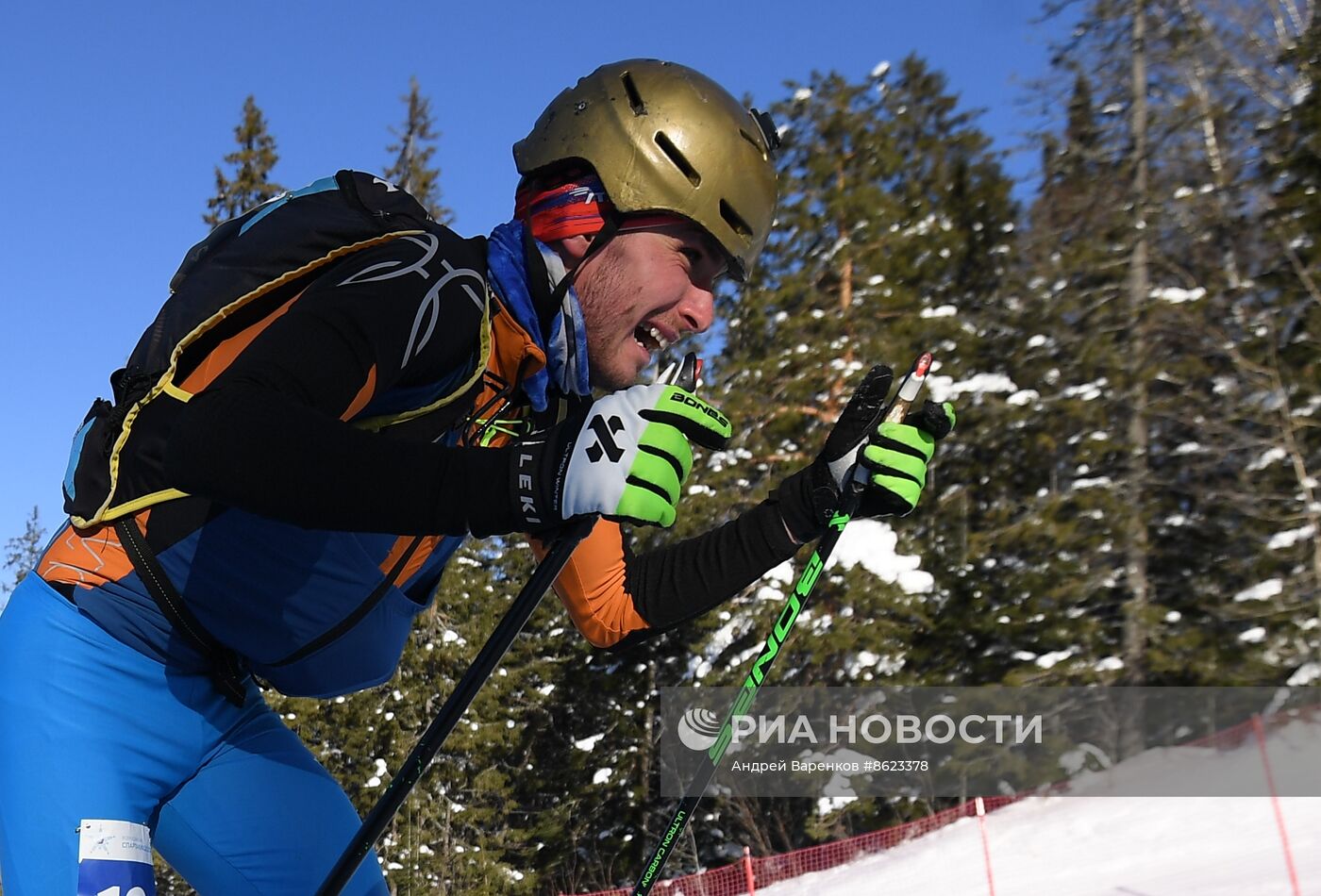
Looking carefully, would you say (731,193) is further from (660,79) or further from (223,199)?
(223,199)

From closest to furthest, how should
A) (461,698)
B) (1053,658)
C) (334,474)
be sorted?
(334,474), (461,698), (1053,658)


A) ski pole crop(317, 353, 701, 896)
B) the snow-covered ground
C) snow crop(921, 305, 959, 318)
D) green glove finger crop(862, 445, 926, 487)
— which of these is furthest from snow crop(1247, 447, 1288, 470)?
ski pole crop(317, 353, 701, 896)

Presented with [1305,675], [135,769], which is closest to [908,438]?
[135,769]

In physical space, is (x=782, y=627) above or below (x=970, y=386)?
below

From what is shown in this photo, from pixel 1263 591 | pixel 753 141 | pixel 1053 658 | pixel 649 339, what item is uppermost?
pixel 1263 591

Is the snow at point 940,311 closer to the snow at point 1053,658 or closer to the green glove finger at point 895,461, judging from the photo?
the snow at point 1053,658

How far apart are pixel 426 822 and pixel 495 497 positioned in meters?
22.5

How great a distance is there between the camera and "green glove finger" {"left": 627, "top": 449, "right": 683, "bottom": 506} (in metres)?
1.70

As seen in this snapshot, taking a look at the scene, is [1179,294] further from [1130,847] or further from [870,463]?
[870,463]

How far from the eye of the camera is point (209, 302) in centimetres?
174

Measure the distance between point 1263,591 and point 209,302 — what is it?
16.7m

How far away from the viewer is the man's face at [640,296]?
2.16 m

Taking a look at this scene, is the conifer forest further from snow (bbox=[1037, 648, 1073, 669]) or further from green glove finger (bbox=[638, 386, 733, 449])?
green glove finger (bbox=[638, 386, 733, 449])

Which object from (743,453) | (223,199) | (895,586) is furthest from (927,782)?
(223,199)
